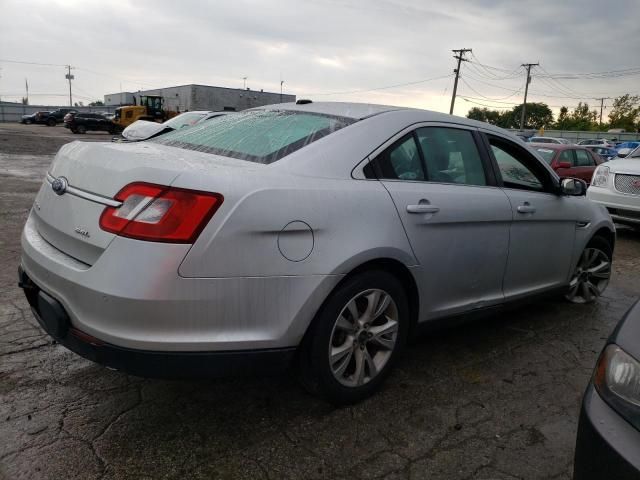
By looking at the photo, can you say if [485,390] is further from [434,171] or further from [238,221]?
[238,221]

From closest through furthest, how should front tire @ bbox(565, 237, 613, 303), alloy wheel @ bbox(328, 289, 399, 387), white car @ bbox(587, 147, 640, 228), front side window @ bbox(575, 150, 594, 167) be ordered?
alloy wheel @ bbox(328, 289, 399, 387), front tire @ bbox(565, 237, 613, 303), white car @ bbox(587, 147, 640, 228), front side window @ bbox(575, 150, 594, 167)

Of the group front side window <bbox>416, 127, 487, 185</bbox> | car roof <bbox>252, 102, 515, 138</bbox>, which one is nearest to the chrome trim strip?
car roof <bbox>252, 102, 515, 138</bbox>

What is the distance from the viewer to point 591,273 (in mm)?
4570

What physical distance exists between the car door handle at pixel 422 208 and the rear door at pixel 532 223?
2.81 feet

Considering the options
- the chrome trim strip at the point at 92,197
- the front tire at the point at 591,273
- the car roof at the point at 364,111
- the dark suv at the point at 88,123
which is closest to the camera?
the chrome trim strip at the point at 92,197

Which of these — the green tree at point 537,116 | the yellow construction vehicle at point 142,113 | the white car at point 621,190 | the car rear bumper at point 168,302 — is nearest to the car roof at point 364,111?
the car rear bumper at point 168,302

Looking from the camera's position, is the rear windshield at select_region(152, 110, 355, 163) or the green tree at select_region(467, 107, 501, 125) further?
the green tree at select_region(467, 107, 501, 125)

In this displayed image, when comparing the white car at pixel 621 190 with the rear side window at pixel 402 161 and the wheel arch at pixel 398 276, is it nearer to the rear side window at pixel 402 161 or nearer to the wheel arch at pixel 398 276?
the rear side window at pixel 402 161

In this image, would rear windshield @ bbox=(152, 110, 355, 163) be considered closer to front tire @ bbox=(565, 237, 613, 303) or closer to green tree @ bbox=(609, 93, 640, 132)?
front tire @ bbox=(565, 237, 613, 303)

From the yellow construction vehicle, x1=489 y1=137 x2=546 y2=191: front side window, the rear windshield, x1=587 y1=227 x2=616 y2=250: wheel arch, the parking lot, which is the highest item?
the yellow construction vehicle

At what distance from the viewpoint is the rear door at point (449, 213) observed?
281cm

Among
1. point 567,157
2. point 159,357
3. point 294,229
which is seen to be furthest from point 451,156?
point 567,157

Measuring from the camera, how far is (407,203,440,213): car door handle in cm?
276

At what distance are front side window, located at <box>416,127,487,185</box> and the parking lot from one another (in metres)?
1.17
